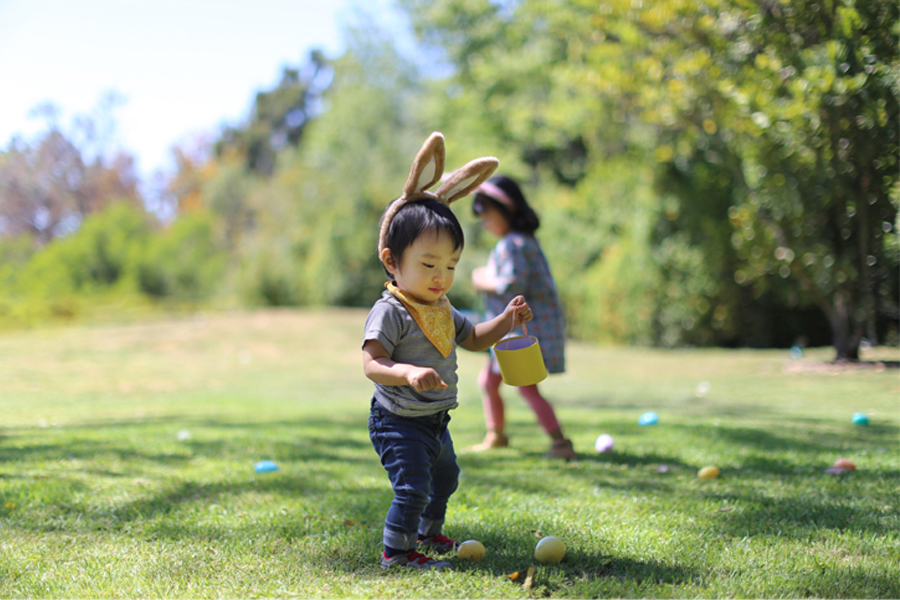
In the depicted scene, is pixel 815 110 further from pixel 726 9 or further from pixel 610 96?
pixel 610 96

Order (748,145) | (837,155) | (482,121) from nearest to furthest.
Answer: (837,155)
(748,145)
(482,121)

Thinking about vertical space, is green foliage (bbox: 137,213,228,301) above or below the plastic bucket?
above

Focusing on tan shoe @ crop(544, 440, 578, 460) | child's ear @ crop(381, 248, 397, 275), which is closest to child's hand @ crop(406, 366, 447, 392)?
child's ear @ crop(381, 248, 397, 275)

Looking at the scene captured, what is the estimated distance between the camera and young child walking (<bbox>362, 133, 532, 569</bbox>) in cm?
255

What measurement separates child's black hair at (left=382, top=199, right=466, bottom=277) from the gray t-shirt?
201 mm

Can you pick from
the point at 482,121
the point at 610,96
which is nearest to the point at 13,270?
the point at 482,121

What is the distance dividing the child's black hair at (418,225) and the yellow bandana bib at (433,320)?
0.49 ft

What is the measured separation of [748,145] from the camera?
977 centimetres

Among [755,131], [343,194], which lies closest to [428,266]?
[755,131]

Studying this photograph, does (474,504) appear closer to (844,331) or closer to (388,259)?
(388,259)

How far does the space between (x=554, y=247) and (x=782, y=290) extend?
548 centimetres

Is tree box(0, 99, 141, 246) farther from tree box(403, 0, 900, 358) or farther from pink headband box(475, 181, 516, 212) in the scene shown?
pink headband box(475, 181, 516, 212)

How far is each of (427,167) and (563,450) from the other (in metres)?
2.40

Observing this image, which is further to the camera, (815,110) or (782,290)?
(782,290)
